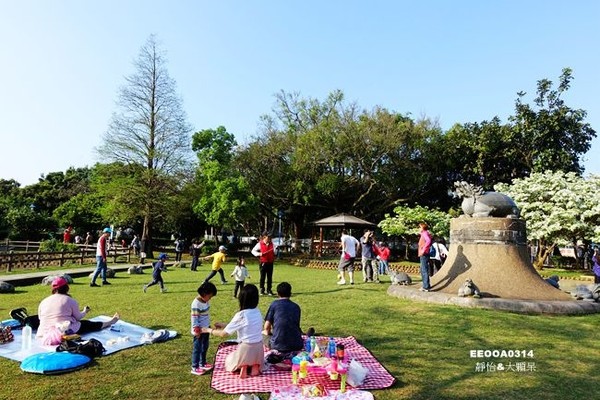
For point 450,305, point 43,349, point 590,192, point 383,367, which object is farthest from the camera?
point 590,192

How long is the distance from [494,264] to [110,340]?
9.14 metres

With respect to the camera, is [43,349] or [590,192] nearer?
[43,349]

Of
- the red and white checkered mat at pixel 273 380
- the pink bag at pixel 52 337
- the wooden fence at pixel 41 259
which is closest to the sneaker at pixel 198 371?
the red and white checkered mat at pixel 273 380

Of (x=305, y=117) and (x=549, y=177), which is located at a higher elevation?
(x=305, y=117)

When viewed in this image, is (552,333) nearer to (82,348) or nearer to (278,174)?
(82,348)

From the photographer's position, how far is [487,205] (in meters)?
11.4

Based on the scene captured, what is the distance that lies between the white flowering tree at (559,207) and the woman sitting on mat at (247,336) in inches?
816

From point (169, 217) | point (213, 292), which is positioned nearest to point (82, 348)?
point (213, 292)

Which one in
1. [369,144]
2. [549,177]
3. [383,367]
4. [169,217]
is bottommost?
[383,367]

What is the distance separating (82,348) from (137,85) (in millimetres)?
24807

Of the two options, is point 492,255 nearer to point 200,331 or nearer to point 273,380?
point 273,380

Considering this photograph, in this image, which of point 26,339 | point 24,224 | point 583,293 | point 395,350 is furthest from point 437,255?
point 24,224

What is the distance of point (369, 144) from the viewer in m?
29.2

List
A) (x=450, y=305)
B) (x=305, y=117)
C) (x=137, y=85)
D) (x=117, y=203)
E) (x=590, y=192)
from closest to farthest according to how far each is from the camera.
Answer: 1. (x=450, y=305)
2. (x=590, y=192)
3. (x=117, y=203)
4. (x=137, y=85)
5. (x=305, y=117)
